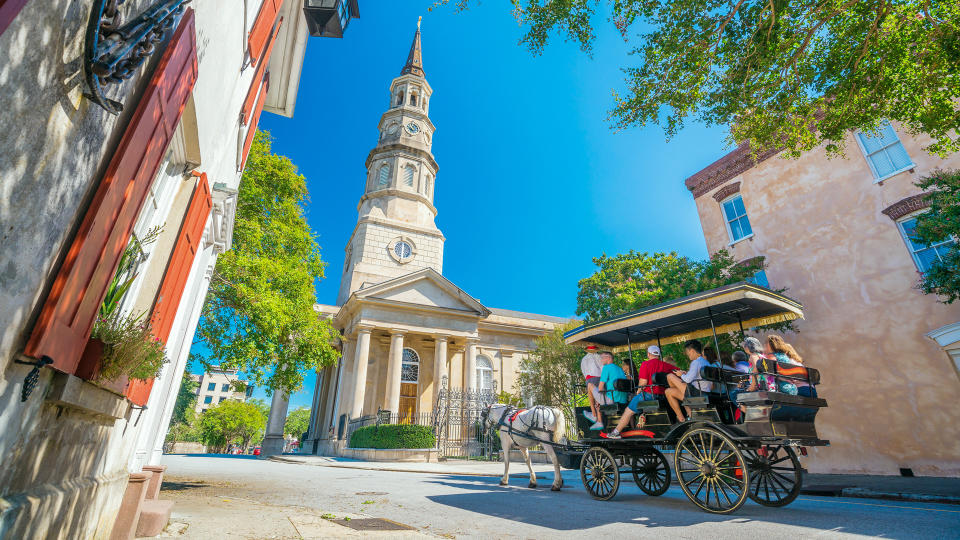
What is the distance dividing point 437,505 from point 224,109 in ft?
20.7

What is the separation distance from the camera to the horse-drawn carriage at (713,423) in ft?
16.7

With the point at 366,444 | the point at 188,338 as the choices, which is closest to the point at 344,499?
the point at 188,338

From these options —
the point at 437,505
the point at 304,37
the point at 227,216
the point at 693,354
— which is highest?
the point at 304,37

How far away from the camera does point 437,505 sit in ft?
20.5

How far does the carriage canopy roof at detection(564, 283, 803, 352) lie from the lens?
618 centimetres

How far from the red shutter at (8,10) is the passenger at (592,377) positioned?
760 centimetres

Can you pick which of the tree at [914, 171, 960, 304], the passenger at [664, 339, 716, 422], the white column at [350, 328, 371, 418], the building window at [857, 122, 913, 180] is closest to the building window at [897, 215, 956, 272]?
the building window at [857, 122, 913, 180]

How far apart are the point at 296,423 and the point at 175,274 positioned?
101 meters

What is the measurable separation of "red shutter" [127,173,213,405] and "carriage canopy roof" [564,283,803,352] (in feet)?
A: 20.4

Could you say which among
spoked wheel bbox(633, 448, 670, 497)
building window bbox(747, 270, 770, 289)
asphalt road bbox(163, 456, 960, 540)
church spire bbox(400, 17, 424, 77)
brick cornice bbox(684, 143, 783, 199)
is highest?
church spire bbox(400, 17, 424, 77)

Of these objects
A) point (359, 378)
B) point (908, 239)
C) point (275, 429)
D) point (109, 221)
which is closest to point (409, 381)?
point (359, 378)

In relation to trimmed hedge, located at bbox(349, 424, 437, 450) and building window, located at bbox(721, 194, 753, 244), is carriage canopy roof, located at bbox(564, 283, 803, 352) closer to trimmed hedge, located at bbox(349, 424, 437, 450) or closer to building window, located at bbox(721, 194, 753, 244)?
building window, located at bbox(721, 194, 753, 244)

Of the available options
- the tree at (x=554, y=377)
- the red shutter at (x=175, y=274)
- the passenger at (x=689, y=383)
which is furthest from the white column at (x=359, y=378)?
the passenger at (x=689, y=383)

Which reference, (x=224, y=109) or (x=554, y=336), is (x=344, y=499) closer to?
(x=224, y=109)
